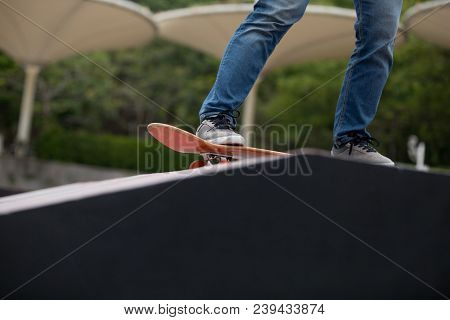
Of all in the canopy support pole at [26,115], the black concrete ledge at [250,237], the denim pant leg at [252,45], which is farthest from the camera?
the canopy support pole at [26,115]

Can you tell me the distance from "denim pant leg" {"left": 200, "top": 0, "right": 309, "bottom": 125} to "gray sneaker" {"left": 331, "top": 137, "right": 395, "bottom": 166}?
0.44 m

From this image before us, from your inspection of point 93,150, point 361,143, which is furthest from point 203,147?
point 93,150

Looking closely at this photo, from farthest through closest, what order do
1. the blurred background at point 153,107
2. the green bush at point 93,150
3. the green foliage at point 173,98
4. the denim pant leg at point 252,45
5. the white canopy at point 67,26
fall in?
1. the green foliage at point 173,98
2. the green bush at point 93,150
3. the blurred background at point 153,107
4. the white canopy at point 67,26
5. the denim pant leg at point 252,45

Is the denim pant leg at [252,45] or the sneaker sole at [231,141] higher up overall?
the denim pant leg at [252,45]

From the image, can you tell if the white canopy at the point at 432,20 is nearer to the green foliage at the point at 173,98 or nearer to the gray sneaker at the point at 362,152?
the green foliage at the point at 173,98

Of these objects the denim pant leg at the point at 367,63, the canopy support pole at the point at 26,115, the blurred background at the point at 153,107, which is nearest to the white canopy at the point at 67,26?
the canopy support pole at the point at 26,115

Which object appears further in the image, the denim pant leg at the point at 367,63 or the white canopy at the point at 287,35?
the white canopy at the point at 287,35

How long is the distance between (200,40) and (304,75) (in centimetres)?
A: 510

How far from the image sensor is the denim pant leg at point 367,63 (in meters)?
1.97

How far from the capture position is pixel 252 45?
1933mm

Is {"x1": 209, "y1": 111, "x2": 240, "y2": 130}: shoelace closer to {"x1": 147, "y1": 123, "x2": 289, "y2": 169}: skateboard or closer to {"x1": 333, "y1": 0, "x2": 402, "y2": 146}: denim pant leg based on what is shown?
{"x1": 147, "y1": 123, "x2": 289, "y2": 169}: skateboard

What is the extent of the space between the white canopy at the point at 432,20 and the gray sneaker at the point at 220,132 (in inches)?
308
